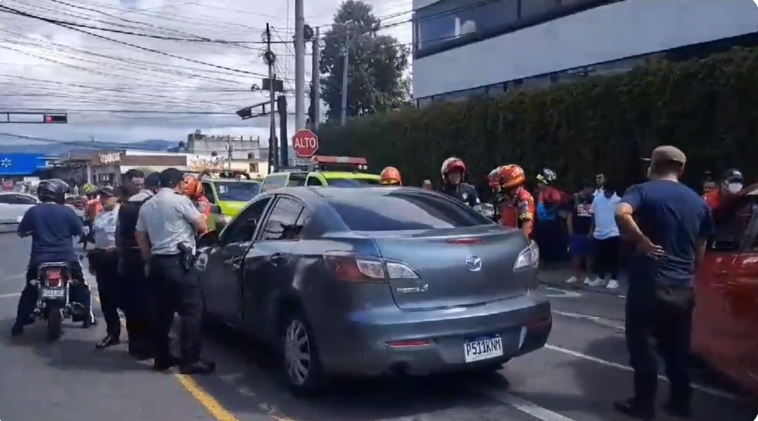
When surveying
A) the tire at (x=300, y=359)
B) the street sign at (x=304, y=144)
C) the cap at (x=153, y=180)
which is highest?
the street sign at (x=304, y=144)

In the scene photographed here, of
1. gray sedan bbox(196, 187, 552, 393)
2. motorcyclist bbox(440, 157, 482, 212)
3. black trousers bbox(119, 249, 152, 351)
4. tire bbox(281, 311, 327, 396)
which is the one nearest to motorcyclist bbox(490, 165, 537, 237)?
motorcyclist bbox(440, 157, 482, 212)

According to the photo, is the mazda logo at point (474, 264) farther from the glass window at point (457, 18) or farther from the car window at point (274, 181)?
the glass window at point (457, 18)

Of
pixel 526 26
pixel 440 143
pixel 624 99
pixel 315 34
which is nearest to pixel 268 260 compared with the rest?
pixel 624 99

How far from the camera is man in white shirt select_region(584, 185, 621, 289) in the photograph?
12312 mm

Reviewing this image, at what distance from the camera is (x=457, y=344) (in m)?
5.84

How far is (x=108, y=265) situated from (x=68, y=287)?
0.77 metres

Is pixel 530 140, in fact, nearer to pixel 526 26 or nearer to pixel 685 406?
pixel 526 26

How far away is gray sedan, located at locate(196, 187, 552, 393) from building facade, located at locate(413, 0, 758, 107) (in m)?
9.91

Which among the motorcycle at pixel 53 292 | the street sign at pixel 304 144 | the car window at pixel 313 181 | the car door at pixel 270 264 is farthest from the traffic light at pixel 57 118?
the car door at pixel 270 264

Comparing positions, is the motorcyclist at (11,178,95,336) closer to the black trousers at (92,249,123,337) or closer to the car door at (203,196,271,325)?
the black trousers at (92,249,123,337)

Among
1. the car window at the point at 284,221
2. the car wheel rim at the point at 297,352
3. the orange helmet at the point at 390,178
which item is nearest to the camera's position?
the car wheel rim at the point at 297,352

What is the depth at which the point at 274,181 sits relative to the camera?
18.0 meters

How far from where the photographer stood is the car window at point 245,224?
7578mm

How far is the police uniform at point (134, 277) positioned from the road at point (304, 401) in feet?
0.81
